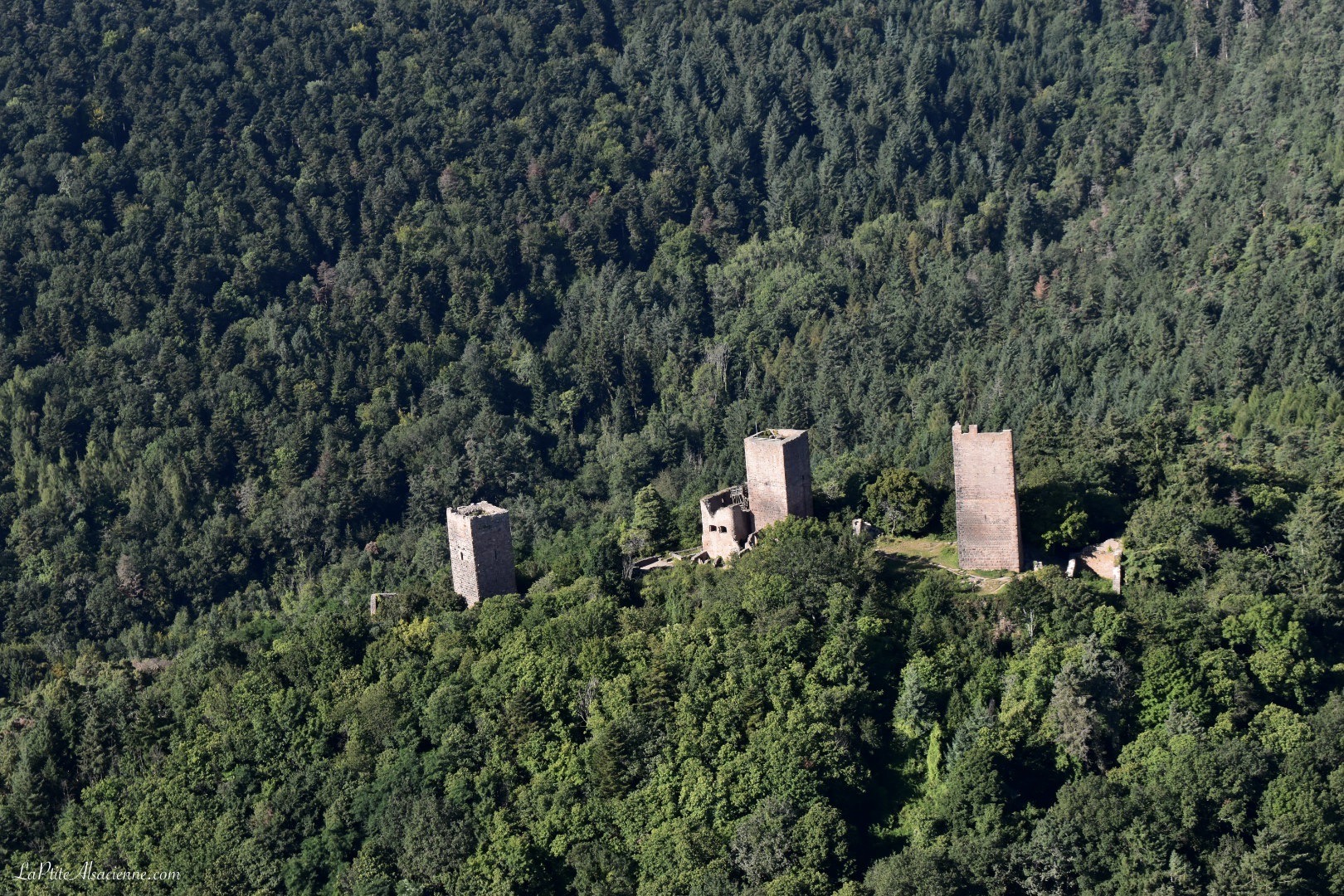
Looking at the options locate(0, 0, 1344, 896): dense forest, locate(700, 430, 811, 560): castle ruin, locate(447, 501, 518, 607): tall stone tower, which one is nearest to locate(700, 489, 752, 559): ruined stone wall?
locate(700, 430, 811, 560): castle ruin

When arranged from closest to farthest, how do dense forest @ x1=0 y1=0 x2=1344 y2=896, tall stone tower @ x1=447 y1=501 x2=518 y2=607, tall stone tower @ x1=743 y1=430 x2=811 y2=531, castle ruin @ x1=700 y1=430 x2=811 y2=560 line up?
1. dense forest @ x1=0 y1=0 x2=1344 y2=896
2. tall stone tower @ x1=743 y1=430 x2=811 y2=531
3. castle ruin @ x1=700 y1=430 x2=811 y2=560
4. tall stone tower @ x1=447 y1=501 x2=518 y2=607

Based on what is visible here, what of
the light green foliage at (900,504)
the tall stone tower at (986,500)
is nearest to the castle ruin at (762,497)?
the light green foliage at (900,504)

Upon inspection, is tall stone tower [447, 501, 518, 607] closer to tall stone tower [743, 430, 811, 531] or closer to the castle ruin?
the castle ruin

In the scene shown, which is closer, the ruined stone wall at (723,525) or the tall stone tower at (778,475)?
the tall stone tower at (778,475)

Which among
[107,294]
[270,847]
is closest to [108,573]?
[107,294]

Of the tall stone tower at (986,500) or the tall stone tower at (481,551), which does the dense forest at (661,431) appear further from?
the tall stone tower at (986,500)

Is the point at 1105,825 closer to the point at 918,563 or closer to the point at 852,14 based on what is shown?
the point at 918,563
